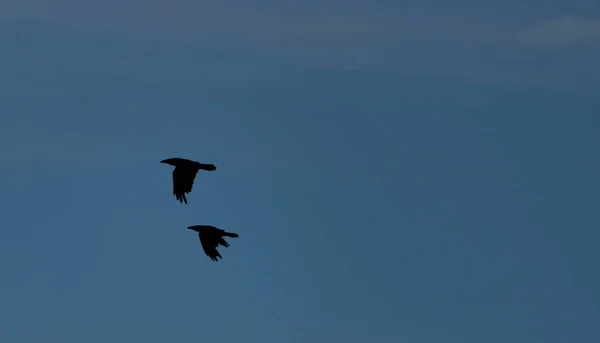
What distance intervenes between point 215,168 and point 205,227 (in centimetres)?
372

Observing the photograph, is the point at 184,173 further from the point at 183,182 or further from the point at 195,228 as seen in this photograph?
the point at 195,228

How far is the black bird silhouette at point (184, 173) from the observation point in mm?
55312

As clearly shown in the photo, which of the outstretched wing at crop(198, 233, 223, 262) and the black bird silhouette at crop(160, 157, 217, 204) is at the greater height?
the black bird silhouette at crop(160, 157, 217, 204)

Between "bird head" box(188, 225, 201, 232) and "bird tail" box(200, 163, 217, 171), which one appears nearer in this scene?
"bird tail" box(200, 163, 217, 171)

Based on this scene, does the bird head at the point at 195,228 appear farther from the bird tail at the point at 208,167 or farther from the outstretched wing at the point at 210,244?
the bird tail at the point at 208,167

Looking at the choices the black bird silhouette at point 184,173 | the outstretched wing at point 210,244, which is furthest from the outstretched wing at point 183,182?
the outstretched wing at point 210,244

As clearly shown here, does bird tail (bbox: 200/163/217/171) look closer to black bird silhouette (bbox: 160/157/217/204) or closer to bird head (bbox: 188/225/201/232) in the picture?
black bird silhouette (bbox: 160/157/217/204)

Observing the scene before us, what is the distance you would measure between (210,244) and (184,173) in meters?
4.69

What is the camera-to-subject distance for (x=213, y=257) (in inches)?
2152

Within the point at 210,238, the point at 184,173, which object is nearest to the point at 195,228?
the point at 210,238

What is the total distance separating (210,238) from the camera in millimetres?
55125

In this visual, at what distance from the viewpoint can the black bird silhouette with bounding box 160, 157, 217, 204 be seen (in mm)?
55312

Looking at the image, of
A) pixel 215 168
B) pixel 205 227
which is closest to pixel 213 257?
pixel 205 227

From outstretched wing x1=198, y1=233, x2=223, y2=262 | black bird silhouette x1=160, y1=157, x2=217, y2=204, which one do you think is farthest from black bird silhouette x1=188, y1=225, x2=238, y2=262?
black bird silhouette x1=160, y1=157, x2=217, y2=204
